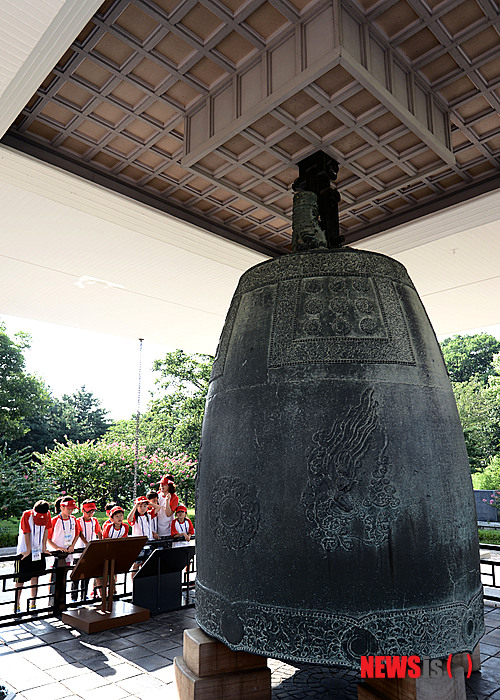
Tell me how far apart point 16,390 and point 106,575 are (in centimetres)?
1657

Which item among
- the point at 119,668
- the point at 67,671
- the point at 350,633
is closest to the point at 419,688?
the point at 350,633

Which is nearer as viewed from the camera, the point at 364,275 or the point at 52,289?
the point at 364,275

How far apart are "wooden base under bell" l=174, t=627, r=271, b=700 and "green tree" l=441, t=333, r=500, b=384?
3983cm

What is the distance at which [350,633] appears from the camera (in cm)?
195

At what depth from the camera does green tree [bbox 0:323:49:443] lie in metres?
20.1

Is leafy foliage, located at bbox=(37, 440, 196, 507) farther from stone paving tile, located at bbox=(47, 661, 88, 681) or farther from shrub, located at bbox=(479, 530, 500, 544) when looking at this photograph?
stone paving tile, located at bbox=(47, 661, 88, 681)

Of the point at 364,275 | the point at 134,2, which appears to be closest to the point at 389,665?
the point at 364,275

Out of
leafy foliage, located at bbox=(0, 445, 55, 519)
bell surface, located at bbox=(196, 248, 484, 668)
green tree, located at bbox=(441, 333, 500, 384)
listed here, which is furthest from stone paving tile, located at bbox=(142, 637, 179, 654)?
green tree, located at bbox=(441, 333, 500, 384)

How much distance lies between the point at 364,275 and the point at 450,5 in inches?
73.2

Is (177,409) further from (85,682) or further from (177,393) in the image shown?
(85,682)

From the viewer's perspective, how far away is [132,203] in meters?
4.76

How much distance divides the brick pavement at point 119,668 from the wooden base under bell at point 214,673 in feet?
4.91

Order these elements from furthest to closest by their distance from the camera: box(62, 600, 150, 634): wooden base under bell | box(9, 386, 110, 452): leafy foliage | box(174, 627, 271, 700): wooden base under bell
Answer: box(9, 386, 110, 452): leafy foliage → box(62, 600, 150, 634): wooden base under bell → box(174, 627, 271, 700): wooden base under bell

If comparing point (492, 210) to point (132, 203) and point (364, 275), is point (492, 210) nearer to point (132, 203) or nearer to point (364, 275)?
point (364, 275)
